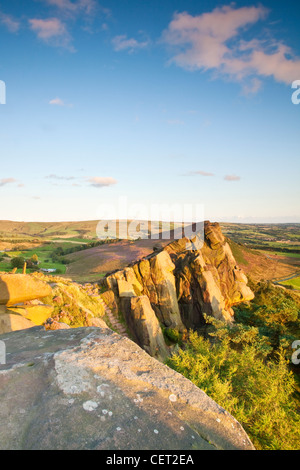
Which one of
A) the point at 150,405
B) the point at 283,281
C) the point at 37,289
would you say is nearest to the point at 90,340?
the point at 150,405

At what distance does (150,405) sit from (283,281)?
73.9 meters

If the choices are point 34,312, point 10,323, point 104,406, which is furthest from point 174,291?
point 104,406

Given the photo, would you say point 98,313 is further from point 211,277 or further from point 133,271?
point 211,277

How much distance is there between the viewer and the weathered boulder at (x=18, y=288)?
32.3 feet

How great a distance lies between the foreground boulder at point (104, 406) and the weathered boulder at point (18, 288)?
4.12 meters

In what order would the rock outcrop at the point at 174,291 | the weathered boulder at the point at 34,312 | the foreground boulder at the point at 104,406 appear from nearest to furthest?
the foreground boulder at the point at 104,406 → the weathered boulder at the point at 34,312 → the rock outcrop at the point at 174,291

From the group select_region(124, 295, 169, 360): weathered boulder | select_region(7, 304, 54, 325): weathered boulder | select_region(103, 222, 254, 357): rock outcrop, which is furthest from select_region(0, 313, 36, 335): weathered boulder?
select_region(103, 222, 254, 357): rock outcrop

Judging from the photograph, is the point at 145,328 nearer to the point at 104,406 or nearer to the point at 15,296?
the point at 15,296

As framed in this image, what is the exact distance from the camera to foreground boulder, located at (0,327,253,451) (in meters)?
3.90

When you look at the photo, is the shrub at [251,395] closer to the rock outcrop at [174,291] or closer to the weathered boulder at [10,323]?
the weathered boulder at [10,323]

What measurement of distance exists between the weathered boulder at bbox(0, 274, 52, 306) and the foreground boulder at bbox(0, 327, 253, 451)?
412cm

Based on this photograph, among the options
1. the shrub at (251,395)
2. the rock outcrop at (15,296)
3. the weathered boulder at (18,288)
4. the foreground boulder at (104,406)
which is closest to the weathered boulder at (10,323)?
the rock outcrop at (15,296)

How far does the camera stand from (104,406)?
450 centimetres

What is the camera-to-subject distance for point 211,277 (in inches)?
1172
